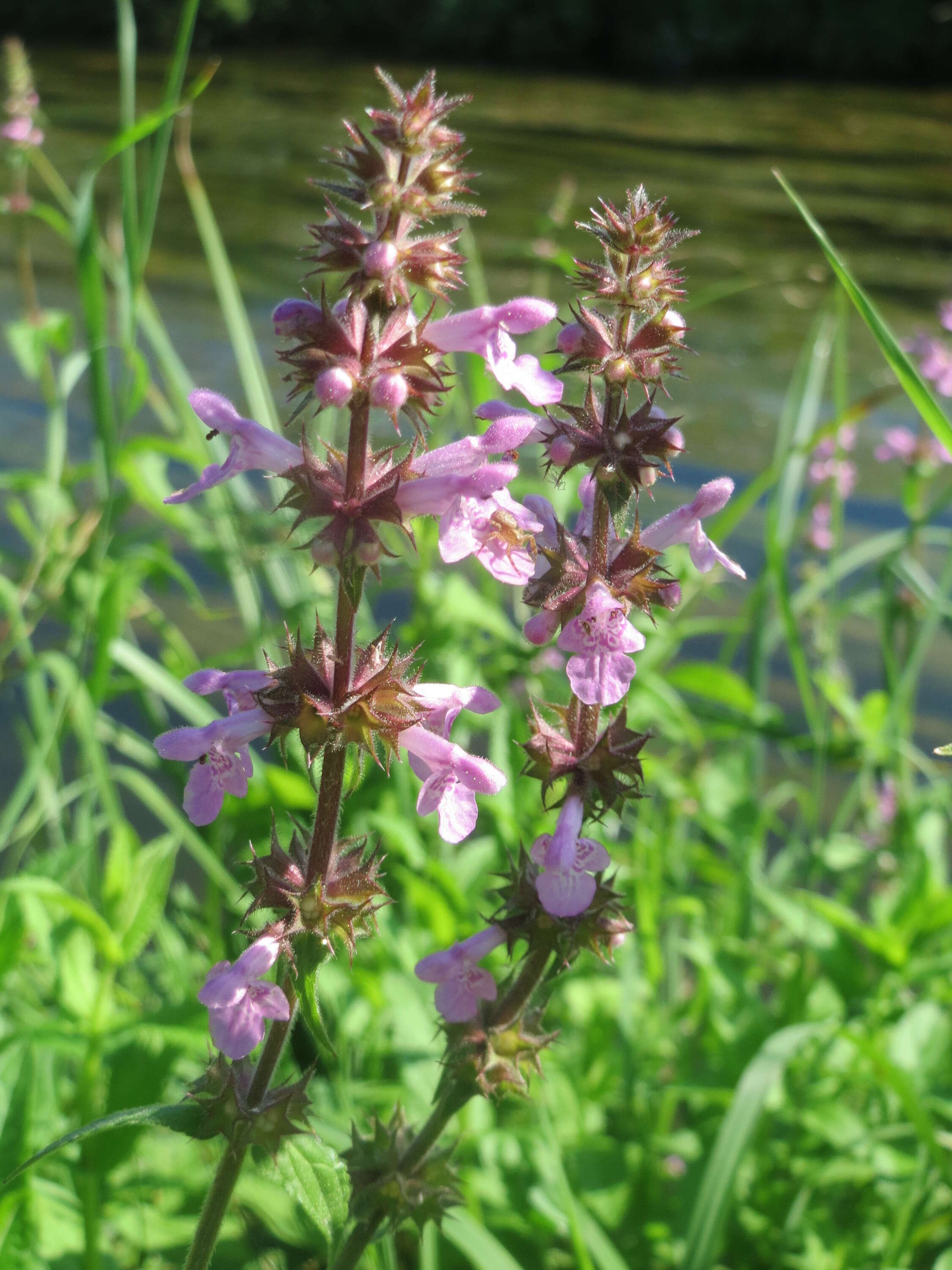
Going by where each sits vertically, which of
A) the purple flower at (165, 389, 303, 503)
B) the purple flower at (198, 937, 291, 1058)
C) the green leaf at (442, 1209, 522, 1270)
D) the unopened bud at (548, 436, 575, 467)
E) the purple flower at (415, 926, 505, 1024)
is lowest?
the green leaf at (442, 1209, 522, 1270)

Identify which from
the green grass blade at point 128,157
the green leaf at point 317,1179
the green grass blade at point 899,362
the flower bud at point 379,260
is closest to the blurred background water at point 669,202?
the green grass blade at point 899,362


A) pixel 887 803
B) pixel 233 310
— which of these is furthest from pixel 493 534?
pixel 887 803

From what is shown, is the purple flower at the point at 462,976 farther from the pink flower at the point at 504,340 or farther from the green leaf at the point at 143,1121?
the pink flower at the point at 504,340

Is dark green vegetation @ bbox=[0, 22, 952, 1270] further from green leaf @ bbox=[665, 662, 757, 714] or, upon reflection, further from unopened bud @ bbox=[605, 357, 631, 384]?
unopened bud @ bbox=[605, 357, 631, 384]

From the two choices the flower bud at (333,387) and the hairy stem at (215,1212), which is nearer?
the flower bud at (333,387)

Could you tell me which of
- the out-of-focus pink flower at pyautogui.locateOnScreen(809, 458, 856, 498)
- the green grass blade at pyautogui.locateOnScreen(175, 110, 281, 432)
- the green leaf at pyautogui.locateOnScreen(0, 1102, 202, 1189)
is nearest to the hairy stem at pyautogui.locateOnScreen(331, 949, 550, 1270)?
the green leaf at pyautogui.locateOnScreen(0, 1102, 202, 1189)

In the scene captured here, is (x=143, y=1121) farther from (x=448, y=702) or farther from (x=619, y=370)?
(x=619, y=370)

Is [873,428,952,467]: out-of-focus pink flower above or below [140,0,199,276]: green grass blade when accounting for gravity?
below
